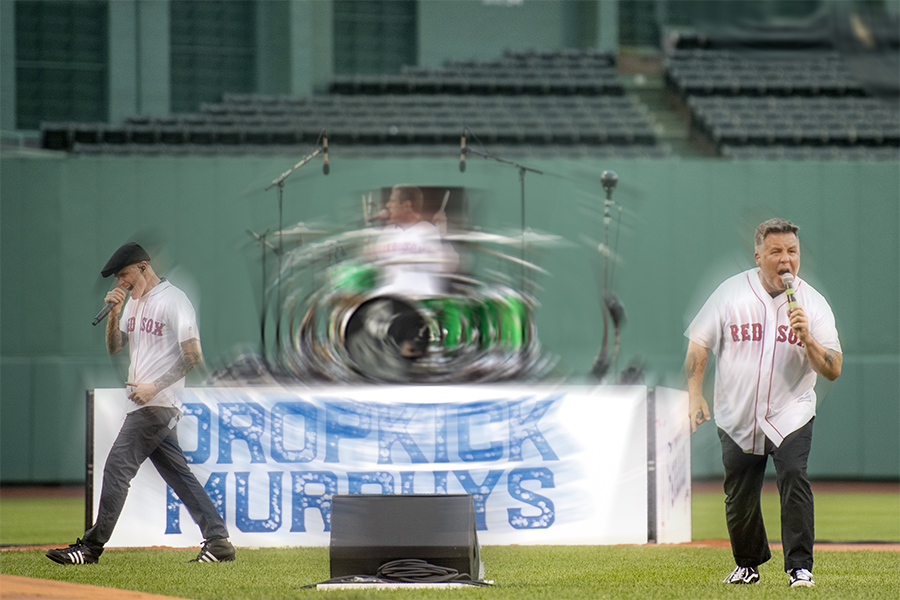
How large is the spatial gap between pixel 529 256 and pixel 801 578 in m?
6.44

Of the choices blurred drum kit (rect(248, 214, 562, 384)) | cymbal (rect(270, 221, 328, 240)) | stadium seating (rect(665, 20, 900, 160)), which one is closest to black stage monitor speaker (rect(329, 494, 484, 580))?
blurred drum kit (rect(248, 214, 562, 384))

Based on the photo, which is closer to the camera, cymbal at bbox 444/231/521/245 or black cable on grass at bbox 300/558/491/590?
black cable on grass at bbox 300/558/491/590

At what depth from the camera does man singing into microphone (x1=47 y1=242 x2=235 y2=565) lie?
15.3ft

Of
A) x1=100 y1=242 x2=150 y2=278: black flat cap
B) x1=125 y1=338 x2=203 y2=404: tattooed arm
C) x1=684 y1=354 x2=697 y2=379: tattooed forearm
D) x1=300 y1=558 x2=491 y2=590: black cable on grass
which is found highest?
x1=100 y1=242 x2=150 y2=278: black flat cap

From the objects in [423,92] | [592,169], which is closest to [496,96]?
[423,92]

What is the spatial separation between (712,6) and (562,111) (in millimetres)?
10647

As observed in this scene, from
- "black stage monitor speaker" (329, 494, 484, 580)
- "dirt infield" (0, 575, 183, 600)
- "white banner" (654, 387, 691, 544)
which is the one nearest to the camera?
"dirt infield" (0, 575, 183, 600)

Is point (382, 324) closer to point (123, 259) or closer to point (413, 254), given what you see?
point (413, 254)

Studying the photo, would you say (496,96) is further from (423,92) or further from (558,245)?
(558,245)

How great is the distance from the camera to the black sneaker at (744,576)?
12.9ft

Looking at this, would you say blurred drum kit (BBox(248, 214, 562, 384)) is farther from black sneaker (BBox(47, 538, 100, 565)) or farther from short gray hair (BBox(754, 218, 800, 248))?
short gray hair (BBox(754, 218, 800, 248))

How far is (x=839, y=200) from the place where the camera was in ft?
36.1

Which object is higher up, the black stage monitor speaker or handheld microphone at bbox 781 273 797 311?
handheld microphone at bbox 781 273 797 311

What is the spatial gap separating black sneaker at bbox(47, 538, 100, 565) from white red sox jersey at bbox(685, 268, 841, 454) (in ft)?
8.94
